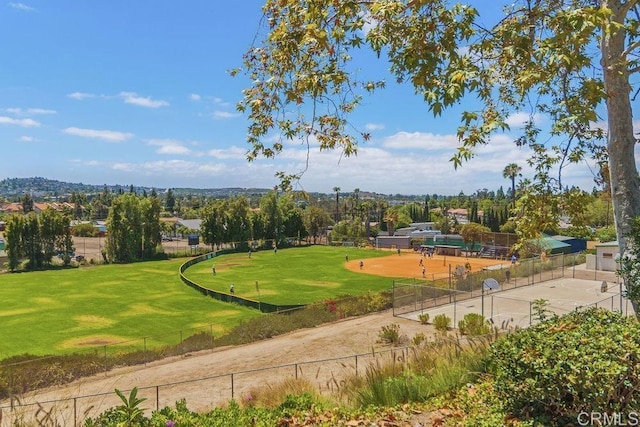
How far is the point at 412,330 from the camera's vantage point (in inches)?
944

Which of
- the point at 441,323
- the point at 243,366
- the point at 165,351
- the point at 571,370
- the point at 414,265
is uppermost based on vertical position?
the point at 571,370

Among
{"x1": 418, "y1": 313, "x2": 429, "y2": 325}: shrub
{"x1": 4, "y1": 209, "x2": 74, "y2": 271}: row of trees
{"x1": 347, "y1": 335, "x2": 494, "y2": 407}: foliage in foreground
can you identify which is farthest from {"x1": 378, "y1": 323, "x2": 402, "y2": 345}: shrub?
{"x1": 4, "y1": 209, "x2": 74, "y2": 271}: row of trees

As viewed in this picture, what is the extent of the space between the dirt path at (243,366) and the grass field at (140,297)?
223 inches

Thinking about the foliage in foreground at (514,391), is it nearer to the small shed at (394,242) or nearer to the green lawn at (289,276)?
the green lawn at (289,276)

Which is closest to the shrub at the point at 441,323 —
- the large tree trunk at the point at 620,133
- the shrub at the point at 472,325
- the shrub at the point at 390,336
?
the shrub at the point at 472,325

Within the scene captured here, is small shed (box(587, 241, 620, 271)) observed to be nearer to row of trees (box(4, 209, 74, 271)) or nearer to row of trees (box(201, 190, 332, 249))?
row of trees (box(201, 190, 332, 249))

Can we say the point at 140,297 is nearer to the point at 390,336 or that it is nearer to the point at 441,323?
the point at 390,336

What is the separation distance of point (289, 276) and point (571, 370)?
5067 centimetres

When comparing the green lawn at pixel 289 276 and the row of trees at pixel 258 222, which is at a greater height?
the row of trees at pixel 258 222

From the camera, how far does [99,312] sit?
36938mm

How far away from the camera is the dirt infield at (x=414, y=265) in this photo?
54562mm

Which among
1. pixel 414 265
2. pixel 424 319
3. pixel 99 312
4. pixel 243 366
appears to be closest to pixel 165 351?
pixel 243 366

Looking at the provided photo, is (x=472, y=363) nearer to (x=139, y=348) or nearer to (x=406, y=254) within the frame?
(x=139, y=348)

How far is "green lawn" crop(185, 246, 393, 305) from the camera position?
1725 inches
